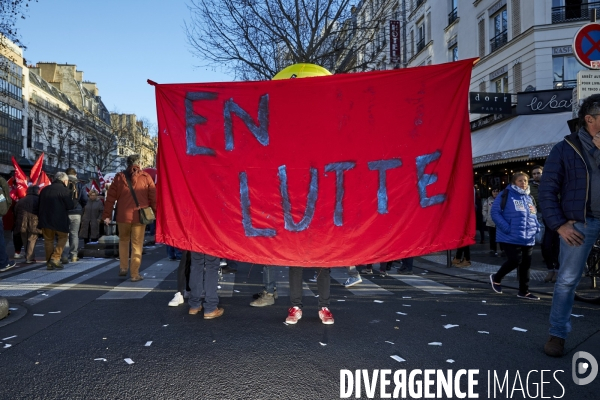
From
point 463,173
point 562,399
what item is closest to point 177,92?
point 463,173

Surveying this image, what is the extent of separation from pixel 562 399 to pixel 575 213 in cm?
145

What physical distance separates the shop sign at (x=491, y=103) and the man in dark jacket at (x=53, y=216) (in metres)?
12.8

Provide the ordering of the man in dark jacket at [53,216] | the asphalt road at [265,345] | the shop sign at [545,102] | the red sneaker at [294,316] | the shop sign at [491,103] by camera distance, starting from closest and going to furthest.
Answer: the asphalt road at [265,345]
the red sneaker at [294,316]
the man in dark jacket at [53,216]
the shop sign at [545,102]
the shop sign at [491,103]

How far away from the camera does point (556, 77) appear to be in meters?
18.1

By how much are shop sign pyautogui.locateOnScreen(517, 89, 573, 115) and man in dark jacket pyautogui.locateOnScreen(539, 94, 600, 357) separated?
1317 centimetres

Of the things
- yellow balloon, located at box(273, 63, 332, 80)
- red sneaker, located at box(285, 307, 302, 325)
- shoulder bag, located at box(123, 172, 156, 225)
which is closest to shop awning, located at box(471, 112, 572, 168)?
yellow balloon, located at box(273, 63, 332, 80)

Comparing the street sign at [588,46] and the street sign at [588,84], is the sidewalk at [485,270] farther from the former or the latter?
the street sign at [588,46]

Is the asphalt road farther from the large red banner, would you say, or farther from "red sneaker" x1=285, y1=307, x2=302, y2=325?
the large red banner

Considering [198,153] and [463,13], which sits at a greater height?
[463,13]

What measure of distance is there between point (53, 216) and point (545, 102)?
14.5 meters

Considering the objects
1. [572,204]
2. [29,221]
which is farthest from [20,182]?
[572,204]

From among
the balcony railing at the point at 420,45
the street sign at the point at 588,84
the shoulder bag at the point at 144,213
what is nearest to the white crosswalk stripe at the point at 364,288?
the shoulder bag at the point at 144,213

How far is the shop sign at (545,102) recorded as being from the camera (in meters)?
15.3

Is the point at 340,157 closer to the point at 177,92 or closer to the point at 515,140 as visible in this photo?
the point at 177,92
